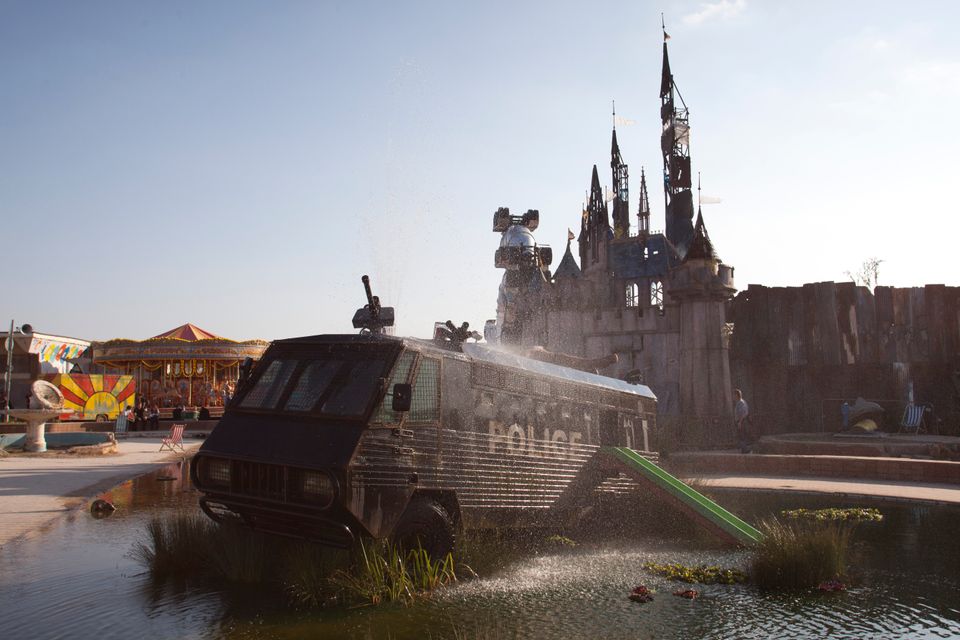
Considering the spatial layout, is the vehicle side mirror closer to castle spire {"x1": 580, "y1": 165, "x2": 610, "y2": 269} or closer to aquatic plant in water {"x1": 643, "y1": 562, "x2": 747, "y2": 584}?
aquatic plant in water {"x1": 643, "y1": 562, "x2": 747, "y2": 584}

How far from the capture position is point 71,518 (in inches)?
442

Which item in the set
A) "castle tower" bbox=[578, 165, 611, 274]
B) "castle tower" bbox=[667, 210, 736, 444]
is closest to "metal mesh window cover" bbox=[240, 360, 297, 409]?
"castle tower" bbox=[667, 210, 736, 444]

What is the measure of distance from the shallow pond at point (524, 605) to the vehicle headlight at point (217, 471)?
1.09 meters

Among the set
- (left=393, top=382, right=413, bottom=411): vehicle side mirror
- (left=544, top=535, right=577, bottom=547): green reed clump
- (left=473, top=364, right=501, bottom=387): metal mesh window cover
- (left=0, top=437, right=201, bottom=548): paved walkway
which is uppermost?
(left=473, top=364, right=501, bottom=387): metal mesh window cover

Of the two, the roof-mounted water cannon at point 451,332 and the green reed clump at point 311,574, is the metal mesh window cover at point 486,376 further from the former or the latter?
the green reed clump at point 311,574

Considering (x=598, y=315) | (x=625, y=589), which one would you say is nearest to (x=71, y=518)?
(x=625, y=589)

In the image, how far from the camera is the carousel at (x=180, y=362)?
139ft

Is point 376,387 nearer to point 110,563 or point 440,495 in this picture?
point 440,495

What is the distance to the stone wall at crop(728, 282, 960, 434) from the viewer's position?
25.2m

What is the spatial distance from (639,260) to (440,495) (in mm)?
46345

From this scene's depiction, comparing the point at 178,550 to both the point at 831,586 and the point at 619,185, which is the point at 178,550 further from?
the point at 619,185

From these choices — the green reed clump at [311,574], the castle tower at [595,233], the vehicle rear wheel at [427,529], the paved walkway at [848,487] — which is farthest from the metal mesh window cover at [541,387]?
the castle tower at [595,233]

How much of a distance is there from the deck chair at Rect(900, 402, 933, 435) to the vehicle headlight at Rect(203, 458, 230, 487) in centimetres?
2362

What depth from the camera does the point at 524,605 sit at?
670 cm
